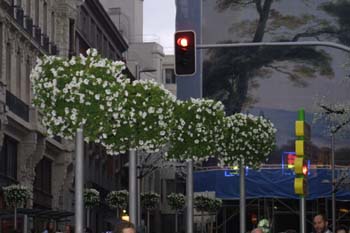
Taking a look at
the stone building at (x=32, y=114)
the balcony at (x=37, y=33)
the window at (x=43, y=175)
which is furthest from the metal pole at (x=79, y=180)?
the window at (x=43, y=175)

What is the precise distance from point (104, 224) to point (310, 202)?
2282 cm

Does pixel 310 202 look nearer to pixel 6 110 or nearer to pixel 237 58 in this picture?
pixel 237 58

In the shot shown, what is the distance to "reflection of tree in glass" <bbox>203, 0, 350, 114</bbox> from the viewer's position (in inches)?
2350

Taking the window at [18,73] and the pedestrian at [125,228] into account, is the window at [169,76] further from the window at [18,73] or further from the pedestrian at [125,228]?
the pedestrian at [125,228]

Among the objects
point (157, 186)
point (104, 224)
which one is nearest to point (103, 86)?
point (104, 224)

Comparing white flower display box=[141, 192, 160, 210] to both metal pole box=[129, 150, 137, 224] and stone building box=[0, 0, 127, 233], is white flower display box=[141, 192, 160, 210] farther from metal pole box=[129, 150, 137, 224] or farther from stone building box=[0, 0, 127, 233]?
metal pole box=[129, 150, 137, 224]

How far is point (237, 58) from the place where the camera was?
2356 inches

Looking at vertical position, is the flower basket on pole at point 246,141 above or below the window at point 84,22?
below

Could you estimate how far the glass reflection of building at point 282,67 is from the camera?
195 ft

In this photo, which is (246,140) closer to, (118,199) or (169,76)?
(118,199)

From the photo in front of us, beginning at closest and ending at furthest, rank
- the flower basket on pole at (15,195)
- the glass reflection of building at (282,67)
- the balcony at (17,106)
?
the flower basket on pole at (15,195)
the balcony at (17,106)
the glass reflection of building at (282,67)

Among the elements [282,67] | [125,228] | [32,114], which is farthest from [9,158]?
[125,228]

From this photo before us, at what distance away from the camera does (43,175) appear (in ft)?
175

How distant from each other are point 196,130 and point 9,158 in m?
19.2
